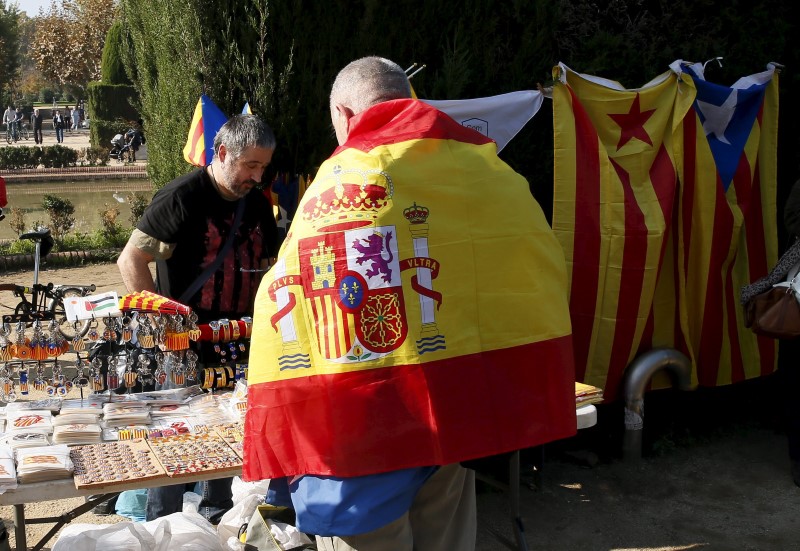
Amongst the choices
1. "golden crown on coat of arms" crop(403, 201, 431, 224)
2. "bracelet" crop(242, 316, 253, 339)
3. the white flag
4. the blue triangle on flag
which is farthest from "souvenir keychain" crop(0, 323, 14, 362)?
the blue triangle on flag

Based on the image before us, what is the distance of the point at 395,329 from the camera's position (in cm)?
233

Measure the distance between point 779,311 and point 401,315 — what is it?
128 inches

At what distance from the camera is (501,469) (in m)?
4.82

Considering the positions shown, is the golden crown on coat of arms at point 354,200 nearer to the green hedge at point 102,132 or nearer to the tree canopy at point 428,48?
the tree canopy at point 428,48

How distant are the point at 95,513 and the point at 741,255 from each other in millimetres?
3971

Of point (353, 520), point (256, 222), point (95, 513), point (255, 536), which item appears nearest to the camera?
point (353, 520)

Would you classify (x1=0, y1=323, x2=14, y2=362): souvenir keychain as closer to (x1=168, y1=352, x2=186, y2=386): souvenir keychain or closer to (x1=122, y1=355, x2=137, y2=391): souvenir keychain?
(x1=122, y1=355, x2=137, y2=391): souvenir keychain

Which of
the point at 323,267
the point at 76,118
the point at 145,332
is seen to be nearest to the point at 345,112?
the point at 323,267

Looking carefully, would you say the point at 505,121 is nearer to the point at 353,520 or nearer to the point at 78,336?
the point at 78,336

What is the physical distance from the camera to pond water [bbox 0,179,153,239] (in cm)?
1795

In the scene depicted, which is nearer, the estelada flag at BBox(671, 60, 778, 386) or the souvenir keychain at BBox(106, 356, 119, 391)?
the souvenir keychain at BBox(106, 356, 119, 391)

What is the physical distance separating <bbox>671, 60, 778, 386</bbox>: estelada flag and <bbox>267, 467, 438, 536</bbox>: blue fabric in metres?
3.48

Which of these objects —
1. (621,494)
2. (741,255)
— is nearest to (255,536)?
(621,494)

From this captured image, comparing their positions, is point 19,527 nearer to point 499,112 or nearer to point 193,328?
point 193,328
